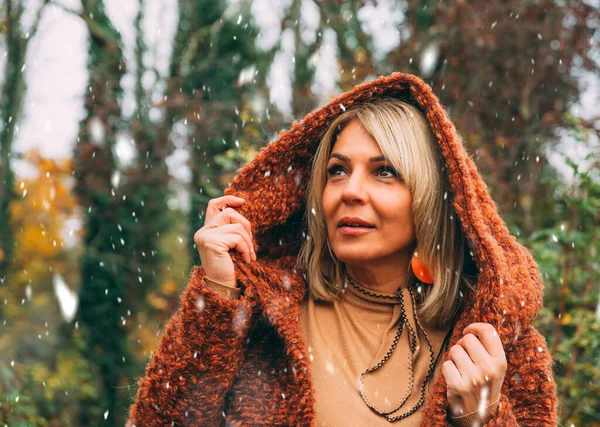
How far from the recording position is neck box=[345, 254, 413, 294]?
238 cm

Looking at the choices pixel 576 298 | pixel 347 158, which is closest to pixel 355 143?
pixel 347 158

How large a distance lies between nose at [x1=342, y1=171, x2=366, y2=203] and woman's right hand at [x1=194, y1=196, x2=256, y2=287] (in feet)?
1.24

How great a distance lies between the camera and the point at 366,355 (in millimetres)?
2307

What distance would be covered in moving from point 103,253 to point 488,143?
6.22m

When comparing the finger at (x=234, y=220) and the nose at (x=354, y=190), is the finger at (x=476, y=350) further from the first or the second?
the finger at (x=234, y=220)

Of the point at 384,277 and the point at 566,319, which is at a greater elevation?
the point at 384,277

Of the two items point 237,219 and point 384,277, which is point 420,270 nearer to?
point 384,277

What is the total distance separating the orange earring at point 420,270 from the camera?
2.35 metres

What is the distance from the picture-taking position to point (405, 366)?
2262 mm

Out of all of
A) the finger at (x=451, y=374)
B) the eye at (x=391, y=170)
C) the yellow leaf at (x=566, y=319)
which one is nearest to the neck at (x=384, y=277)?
the eye at (x=391, y=170)

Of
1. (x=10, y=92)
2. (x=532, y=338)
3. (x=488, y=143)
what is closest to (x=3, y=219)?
(x=10, y=92)

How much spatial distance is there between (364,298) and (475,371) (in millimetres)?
589

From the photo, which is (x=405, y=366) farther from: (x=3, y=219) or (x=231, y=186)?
(x=3, y=219)

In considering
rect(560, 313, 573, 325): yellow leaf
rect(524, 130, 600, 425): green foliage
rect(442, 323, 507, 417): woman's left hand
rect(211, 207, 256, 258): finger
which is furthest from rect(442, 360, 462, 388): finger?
rect(560, 313, 573, 325): yellow leaf
